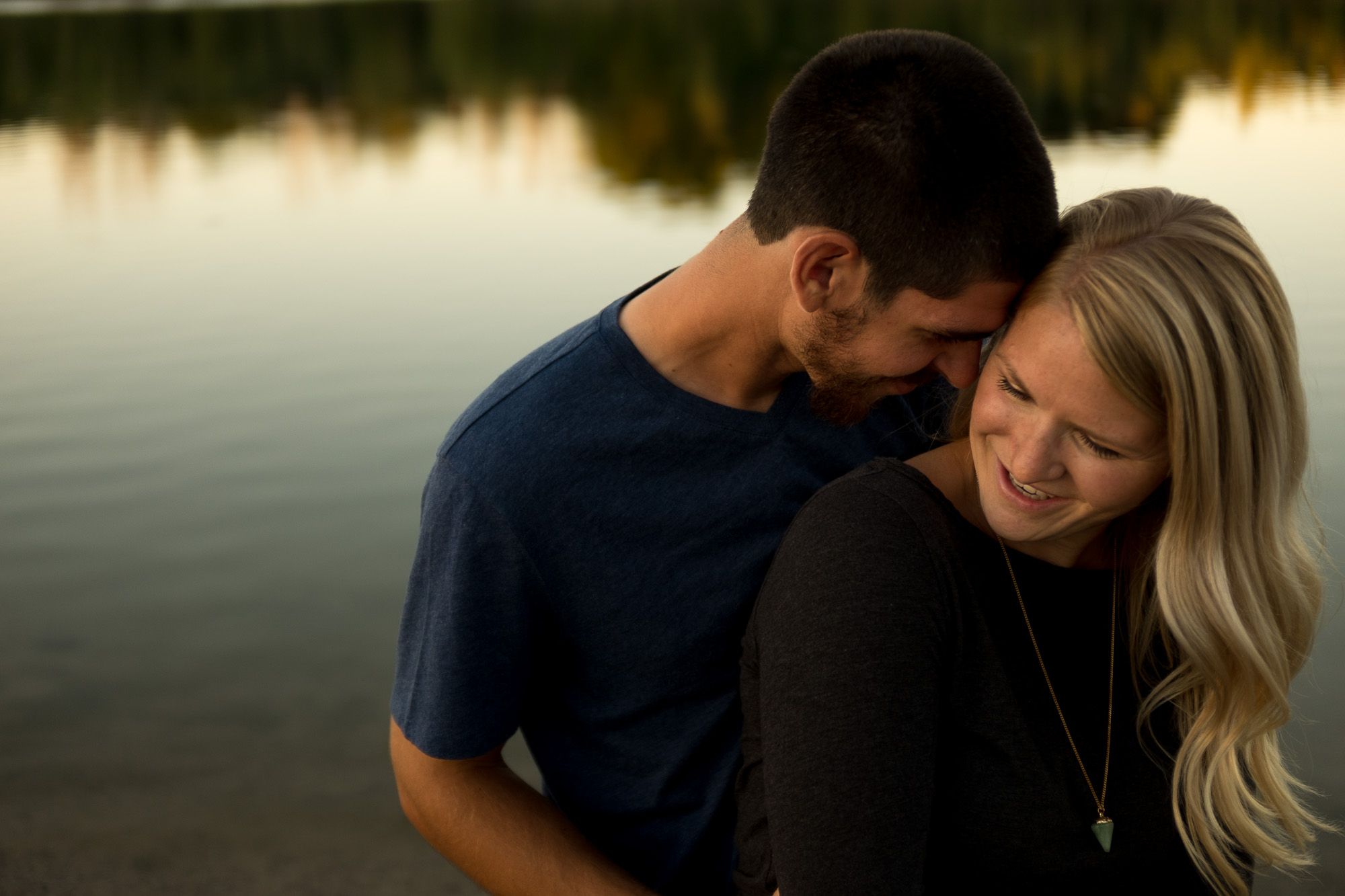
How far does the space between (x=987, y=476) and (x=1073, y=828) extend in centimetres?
49

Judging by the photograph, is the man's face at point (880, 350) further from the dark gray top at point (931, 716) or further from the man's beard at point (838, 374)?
the dark gray top at point (931, 716)

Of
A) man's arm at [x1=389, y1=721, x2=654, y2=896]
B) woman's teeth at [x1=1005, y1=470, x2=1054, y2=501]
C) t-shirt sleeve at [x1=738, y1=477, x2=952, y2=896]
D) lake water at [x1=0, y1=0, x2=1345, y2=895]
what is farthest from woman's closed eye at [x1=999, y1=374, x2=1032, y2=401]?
lake water at [x1=0, y1=0, x2=1345, y2=895]

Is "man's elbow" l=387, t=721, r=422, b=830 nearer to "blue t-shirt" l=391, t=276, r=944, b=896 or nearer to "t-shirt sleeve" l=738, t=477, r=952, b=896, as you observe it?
"blue t-shirt" l=391, t=276, r=944, b=896

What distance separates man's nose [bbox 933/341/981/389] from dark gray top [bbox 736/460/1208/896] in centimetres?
31

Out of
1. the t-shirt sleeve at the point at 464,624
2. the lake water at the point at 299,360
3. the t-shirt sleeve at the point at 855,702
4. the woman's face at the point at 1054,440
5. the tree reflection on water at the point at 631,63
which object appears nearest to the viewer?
the t-shirt sleeve at the point at 855,702

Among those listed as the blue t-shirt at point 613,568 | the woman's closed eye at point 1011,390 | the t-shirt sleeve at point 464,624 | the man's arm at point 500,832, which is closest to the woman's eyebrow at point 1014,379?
the woman's closed eye at point 1011,390

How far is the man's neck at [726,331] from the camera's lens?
6.37 feet

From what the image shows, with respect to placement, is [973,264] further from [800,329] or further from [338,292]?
[338,292]

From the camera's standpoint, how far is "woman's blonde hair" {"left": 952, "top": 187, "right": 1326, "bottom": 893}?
1.62 meters

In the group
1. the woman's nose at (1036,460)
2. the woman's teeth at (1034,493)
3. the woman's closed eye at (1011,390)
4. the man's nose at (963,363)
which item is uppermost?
the woman's closed eye at (1011,390)

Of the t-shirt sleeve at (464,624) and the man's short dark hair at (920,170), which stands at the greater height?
the man's short dark hair at (920,170)

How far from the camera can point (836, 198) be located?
195cm

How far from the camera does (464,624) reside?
1.85 meters

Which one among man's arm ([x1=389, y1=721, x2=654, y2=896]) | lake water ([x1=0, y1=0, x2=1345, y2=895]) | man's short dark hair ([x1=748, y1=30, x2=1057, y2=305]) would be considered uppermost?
man's short dark hair ([x1=748, y1=30, x2=1057, y2=305])
